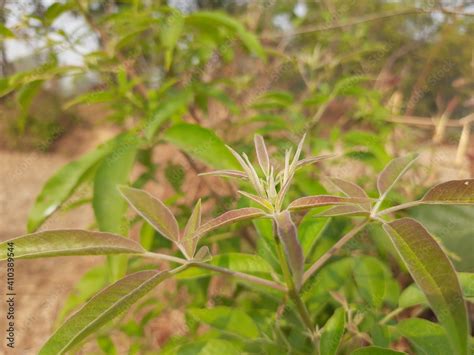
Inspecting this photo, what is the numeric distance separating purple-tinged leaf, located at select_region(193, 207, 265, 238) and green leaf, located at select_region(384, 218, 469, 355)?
0.47 ft

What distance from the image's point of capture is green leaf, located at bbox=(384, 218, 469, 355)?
329mm

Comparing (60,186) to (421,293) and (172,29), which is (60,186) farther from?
(421,293)

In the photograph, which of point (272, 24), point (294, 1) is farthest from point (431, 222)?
point (294, 1)

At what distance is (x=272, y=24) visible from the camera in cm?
260

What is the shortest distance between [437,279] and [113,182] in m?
0.59

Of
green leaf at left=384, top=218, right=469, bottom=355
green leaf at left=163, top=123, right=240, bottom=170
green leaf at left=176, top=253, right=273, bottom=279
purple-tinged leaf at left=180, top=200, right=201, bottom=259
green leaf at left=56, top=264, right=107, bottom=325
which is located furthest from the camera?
green leaf at left=56, top=264, right=107, bottom=325

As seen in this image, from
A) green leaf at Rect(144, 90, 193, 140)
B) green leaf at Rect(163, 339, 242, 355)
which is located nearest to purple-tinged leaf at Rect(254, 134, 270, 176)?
green leaf at Rect(163, 339, 242, 355)

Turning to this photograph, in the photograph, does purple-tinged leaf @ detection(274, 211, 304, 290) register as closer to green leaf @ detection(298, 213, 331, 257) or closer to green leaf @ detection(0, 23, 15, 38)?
green leaf @ detection(298, 213, 331, 257)

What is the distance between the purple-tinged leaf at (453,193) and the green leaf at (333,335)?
212 mm

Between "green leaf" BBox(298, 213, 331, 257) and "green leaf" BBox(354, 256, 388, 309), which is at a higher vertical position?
"green leaf" BBox(298, 213, 331, 257)

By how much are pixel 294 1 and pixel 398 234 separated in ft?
8.89

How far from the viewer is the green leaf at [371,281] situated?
62cm

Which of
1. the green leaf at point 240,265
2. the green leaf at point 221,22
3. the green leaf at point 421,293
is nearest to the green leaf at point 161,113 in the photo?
the green leaf at point 221,22

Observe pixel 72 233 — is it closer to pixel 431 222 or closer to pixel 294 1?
pixel 431 222
